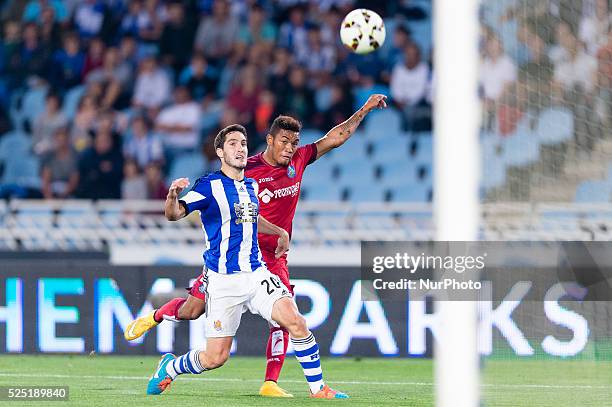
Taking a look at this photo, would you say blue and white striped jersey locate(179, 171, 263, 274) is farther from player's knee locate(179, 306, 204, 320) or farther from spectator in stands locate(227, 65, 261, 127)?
spectator in stands locate(227, 65, 261, 127)

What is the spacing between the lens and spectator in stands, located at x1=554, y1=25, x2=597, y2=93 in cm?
816

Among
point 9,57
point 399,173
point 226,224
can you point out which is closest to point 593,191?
point 226,224

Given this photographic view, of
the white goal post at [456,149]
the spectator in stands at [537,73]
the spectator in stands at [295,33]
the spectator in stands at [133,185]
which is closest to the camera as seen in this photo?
the white goal post at [456,149]

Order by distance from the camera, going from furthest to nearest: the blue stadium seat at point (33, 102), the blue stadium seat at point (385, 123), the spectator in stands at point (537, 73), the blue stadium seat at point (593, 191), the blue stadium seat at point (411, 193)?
the blue stadium seat at point (33, 102) → the blue stadium seat at point (385, 123) → the blue stadium seat at point (411, 193) → the blue stadium seat at point (593, 191) → the spectator in stands at point (537, 73)

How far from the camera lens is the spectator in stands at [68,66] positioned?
56.2ft

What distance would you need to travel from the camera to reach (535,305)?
11.4 metres

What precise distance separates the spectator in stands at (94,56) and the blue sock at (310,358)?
31.9 feet

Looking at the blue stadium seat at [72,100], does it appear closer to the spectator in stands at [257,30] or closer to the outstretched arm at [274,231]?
the spectator in stands at [257,30]

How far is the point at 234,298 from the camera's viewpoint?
8.11 metres

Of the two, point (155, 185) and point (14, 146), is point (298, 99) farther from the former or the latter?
point (14, 146)

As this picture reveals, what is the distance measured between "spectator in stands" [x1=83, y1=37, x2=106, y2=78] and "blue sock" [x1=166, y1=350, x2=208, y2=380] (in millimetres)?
9374

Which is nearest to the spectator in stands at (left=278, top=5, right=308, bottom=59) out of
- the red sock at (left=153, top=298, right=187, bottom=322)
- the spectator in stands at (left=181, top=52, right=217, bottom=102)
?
the spectator in stands at (left=181, top=52, right=217, bottom=102)

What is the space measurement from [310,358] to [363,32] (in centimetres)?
289

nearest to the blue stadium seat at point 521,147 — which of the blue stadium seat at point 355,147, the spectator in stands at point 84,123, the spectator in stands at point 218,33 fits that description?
the blue stadium seat at point 355,147
